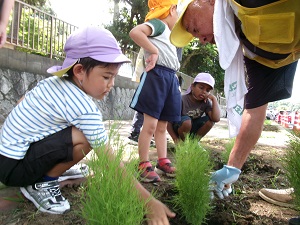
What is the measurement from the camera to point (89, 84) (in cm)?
164

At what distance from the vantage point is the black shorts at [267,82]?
6.53ft

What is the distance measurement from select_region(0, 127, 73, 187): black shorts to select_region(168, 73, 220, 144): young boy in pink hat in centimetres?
203

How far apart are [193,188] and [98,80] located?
76 cm

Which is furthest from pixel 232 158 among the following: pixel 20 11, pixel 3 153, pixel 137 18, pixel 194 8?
pixel 137 18

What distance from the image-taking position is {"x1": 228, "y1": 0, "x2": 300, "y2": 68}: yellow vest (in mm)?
1451

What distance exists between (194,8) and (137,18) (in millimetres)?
13522

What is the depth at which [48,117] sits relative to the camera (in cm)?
160

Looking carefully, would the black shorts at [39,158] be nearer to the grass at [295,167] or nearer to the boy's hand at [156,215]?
the boy's hand at [156,215]

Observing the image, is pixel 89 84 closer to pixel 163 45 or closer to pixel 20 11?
pixel 163 45

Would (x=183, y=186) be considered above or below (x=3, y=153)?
below

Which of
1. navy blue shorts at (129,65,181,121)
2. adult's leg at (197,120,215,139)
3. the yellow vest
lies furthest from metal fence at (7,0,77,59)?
the yellow vest

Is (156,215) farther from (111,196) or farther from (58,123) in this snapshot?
(58,123)

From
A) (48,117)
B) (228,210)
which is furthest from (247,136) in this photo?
(48,117)

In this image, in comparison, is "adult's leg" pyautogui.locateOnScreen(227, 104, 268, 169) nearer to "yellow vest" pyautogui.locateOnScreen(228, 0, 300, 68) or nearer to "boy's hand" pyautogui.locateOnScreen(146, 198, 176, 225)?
"yellow vest" pyautogui.locateOnScreen(228, 0, 300, 68)
